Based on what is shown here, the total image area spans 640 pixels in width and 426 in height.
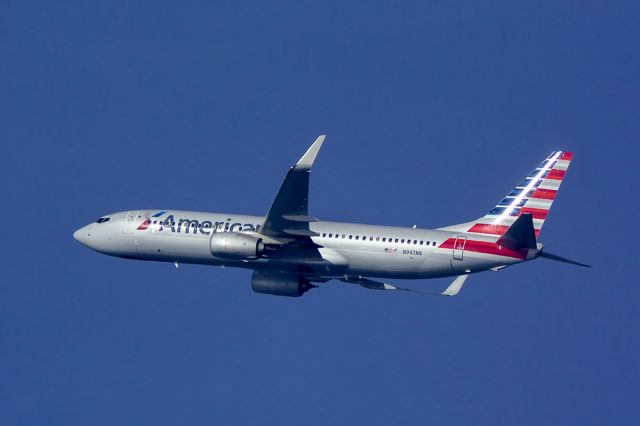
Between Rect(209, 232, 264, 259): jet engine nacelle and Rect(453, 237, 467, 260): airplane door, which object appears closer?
Rect(453, 237, 467, 260): airplane door

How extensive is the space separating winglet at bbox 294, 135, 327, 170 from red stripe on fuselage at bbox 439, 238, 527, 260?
997 cm

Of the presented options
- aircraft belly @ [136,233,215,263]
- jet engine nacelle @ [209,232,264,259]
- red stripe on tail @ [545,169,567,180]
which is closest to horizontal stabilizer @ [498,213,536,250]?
red stripe on tail @ [545,169,567,180]

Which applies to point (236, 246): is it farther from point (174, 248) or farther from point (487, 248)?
point (487, 248)

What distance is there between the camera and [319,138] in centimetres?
6138

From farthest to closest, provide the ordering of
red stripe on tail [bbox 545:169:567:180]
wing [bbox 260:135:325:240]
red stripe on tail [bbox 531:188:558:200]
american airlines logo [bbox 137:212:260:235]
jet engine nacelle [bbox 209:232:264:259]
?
american airlines logo [bbox 137:212:260:235]
red stripe on tail [bbox 545:169:567:180]
red stripe on tail [bbox 531:188:558:200]
jet engine nacelle [bbox 209:232:264:259]
wing [bbox 260:135:325:240]

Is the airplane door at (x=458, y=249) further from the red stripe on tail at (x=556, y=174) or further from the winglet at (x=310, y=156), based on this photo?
the winglet at (x=310, y=156)

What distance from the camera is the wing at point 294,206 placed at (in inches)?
2424

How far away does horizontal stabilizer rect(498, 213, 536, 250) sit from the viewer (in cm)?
6247

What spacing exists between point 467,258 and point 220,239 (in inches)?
532

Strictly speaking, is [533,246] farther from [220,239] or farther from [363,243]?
[220,239]

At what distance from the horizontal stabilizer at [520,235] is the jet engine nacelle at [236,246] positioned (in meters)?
13.2

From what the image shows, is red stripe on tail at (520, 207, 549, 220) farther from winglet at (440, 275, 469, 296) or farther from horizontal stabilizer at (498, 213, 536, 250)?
horizontal stabilizer at (498, 213, 536, 250)

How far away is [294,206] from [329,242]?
5.70 m

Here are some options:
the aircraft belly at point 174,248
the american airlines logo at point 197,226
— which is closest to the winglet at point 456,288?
the american airlines logo at point 197,226
